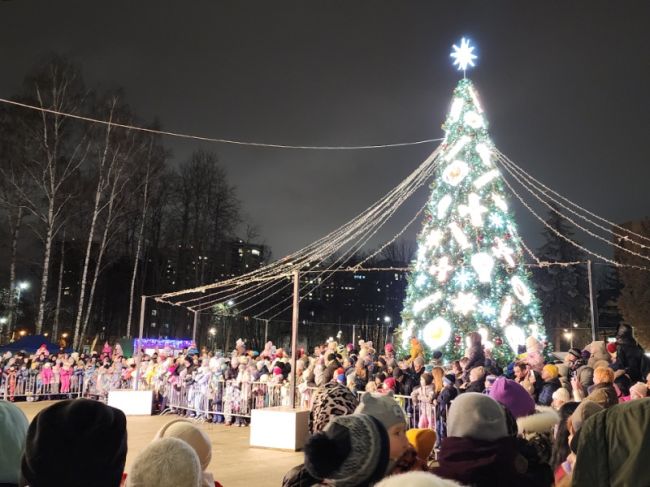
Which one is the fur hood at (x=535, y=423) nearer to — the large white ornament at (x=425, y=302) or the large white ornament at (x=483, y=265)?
the large white ornament at (x=483, y=265)

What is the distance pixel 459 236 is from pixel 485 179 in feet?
5.76

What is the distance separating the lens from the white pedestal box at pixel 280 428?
9.83m

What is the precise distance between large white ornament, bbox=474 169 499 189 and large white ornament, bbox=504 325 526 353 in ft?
13.0

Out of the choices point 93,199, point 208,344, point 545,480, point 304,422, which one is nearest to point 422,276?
point 304,422

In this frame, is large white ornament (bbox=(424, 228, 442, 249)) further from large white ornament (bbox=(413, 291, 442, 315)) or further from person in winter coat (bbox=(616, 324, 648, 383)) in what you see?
person in winter coat (bbox=(616, 324, 648, 383))

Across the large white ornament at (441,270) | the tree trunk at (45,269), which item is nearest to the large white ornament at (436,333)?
the large white ornament at (441,270)

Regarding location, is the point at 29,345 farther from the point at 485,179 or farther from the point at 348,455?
the point at 348,455

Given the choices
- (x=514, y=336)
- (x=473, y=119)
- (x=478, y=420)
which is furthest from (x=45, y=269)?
(x=478, y=420)

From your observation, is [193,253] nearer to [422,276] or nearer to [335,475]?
[422,276]

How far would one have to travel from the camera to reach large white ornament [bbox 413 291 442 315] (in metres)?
15.4

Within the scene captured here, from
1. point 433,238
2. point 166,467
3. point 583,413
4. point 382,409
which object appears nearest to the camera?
point 166,467

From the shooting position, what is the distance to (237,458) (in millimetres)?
9219

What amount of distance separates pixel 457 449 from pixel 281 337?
38.2 m

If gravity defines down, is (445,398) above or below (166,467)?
below
